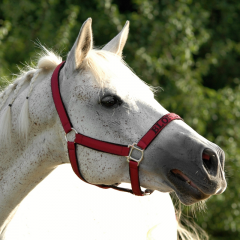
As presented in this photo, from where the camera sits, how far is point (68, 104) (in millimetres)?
A: 1524

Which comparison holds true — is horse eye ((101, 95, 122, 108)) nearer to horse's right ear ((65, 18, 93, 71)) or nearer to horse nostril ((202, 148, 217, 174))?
horse's right ear ((65, 18, 93, 71))

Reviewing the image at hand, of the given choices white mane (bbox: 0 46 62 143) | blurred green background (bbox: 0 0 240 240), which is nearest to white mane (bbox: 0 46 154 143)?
white mane (bbox: 0 46 62 143)

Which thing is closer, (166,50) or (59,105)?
(59,105)

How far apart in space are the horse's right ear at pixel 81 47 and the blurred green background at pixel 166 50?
2.89 metres

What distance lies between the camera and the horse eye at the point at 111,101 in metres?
1.46

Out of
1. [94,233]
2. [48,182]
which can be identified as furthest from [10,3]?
[94,233]

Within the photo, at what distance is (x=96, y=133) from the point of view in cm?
148

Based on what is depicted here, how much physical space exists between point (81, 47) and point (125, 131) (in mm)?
466

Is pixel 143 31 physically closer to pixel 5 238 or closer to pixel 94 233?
pixel 94 233

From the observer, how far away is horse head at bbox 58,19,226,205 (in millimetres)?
1343

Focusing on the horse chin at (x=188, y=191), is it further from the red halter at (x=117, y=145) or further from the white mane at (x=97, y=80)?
the white mane at (x=97, y=80)

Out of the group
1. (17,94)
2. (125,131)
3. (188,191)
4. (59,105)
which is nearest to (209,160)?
(188,191)

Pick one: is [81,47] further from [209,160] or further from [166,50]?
[166,50]

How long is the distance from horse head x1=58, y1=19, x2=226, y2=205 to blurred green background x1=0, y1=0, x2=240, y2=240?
115 inches
